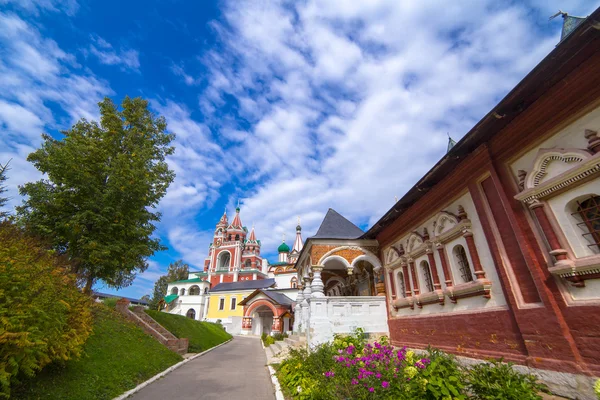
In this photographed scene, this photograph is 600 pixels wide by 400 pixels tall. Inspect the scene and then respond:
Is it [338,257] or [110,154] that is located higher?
[110,154]

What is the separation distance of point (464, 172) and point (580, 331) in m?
3.66

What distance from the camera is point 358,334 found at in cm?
916

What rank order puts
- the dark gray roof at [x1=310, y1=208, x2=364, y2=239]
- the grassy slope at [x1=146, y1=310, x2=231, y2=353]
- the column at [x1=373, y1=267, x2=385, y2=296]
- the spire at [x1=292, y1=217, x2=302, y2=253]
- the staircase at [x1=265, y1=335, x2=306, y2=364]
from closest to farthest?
the staircase at [x1=265, y1=335, x2=306, y2=364]
the column at [x1=373, y1=267, x2=385, y2=296]
the dark gray roof at [x1=310, y1=208, x2=364, y2=239]
the grassy slope at [x1=146, y1=310, x2=231, y2=353]
the spire at [x1=292, y1=217, x2=302, y2=253]

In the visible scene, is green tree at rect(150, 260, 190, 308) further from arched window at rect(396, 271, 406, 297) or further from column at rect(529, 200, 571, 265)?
column at rect(529, 200, 571, 265)

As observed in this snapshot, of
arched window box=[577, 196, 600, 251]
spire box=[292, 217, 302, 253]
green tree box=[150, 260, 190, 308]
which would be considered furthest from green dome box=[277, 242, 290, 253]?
arched window box=[577, 196, 600, 251]

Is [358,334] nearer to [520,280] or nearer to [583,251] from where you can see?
[520,280]

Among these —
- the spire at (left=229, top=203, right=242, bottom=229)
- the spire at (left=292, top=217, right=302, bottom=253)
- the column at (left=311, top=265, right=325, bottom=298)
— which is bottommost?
the column at (left=311, top=265, right=325, bottom=298)

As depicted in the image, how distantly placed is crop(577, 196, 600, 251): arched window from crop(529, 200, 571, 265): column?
0.35m

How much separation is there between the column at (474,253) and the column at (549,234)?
5.59 ft

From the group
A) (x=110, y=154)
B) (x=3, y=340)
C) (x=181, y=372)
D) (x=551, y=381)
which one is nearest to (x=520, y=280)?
(x=551, y=381)

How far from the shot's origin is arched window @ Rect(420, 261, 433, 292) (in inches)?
325

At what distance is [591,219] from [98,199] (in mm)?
13569

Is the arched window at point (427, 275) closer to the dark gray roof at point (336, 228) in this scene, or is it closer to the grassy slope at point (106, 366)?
the dark gray roof at point (336, 228)


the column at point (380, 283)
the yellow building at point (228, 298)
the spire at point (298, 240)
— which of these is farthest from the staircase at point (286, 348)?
the spire at point (298, 240)
